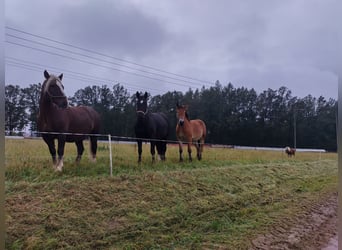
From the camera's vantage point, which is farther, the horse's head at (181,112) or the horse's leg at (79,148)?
the horse's head at (181,112)

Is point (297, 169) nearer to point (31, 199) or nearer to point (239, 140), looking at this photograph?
point (239, 140)

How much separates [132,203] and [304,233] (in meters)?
1.80

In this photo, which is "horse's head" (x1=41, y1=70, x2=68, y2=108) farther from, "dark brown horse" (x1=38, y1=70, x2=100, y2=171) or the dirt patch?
the dirt patch

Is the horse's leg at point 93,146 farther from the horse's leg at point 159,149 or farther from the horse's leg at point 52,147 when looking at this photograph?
the horse's leg at point 159,149

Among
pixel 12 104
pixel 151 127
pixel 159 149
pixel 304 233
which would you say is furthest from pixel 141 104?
pixel 12 104

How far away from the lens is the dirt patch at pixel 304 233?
298 centimetres

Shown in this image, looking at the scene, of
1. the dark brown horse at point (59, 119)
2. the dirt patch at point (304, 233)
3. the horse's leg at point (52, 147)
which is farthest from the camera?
the horse's leg at point (52, 147)

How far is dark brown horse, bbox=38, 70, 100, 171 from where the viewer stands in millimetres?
3814

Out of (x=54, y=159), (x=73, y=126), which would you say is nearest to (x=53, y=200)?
(x=54, y=159)

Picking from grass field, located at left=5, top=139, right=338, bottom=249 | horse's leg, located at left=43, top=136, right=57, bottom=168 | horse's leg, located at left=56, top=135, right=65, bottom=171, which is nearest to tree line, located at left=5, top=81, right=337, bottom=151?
horse's leg, located at left=43, top=136, right=57, bottom=168

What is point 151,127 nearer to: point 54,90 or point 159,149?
point 159,149

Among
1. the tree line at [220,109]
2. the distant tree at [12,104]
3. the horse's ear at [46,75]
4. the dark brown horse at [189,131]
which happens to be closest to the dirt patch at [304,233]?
the tree line at [220,109]

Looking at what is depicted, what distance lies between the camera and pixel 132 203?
3.63m

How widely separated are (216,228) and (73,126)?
2.40m
